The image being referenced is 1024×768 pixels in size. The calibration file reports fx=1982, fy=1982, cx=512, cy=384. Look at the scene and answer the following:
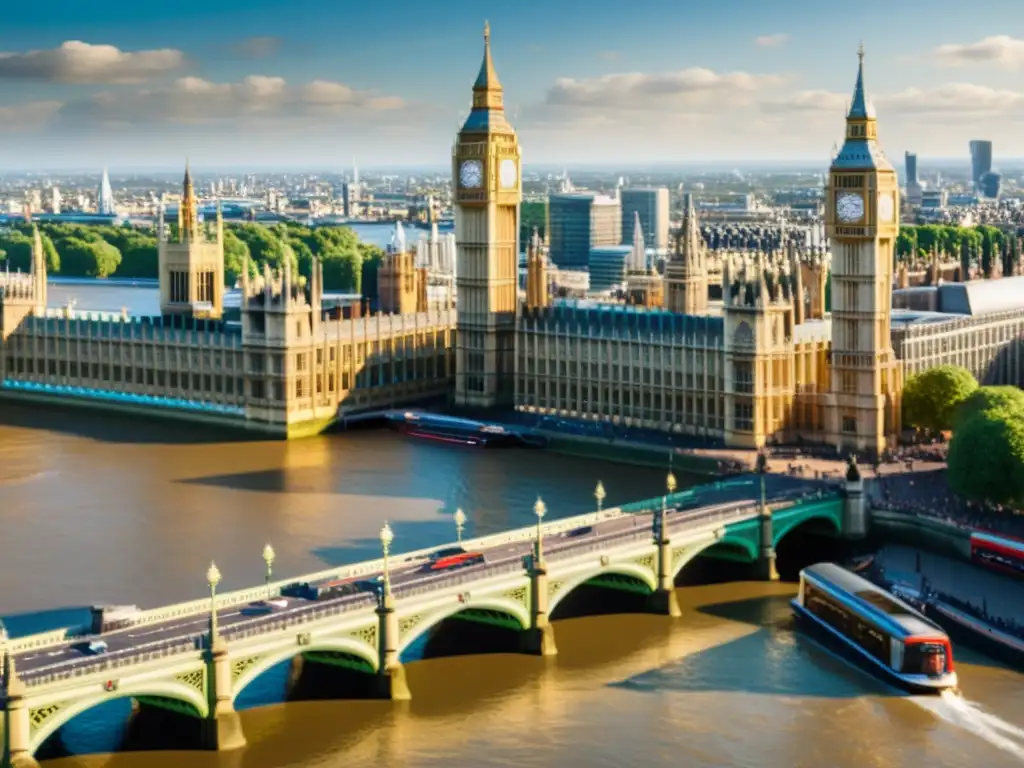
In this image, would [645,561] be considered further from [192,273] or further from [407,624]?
[192,273]

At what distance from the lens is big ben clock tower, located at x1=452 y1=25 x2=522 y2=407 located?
89.4 metres

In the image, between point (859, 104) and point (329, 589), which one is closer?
point (329, 589)

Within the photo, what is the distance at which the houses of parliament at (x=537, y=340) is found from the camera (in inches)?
3009

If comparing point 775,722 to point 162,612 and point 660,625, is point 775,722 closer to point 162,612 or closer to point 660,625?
point 660,625

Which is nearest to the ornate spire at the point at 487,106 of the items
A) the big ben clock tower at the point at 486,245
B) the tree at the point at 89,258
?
the big ben clock tower at the point at 486,245

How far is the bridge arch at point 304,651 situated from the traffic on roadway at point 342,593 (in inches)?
24.5

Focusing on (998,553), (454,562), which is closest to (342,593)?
(454,562)

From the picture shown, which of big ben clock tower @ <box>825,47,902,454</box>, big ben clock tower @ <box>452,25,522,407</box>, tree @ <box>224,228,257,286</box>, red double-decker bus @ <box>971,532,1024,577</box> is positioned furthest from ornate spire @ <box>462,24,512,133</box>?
tree @ <box>224,228,257,286</box>

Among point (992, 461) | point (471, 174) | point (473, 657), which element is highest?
point (471, 174)

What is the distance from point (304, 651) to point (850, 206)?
Answer: 121ft

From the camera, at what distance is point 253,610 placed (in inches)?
1858

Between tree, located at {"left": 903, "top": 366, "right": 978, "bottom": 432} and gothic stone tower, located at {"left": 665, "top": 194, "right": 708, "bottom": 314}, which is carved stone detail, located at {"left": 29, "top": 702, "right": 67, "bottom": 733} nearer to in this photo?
tree, located at {"left": 903, "top": 366, "right": 978, "bottom": 432}

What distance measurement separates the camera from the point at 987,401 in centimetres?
7150

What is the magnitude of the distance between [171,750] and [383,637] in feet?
19.8
